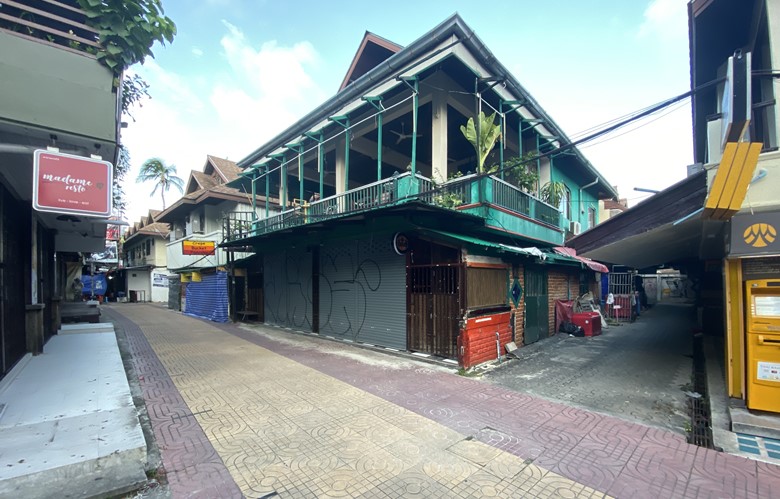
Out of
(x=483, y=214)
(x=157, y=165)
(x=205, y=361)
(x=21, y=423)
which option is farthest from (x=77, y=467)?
(x=157, y=165)

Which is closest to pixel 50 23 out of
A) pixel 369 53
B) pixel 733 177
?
pixel 733 177

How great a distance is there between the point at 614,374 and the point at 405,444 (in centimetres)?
536

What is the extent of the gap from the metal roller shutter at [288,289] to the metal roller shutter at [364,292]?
0.99 metres

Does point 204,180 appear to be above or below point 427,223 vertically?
above

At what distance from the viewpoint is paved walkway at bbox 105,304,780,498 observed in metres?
3.29

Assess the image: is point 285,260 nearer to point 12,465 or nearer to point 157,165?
point 12,465

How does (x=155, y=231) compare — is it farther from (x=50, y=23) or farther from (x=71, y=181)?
(x=71, y=181)

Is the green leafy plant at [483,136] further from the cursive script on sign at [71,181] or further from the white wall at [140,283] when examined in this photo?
the white wall at [140,283]

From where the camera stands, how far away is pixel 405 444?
13.3ft

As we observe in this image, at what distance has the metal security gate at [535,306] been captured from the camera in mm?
10102

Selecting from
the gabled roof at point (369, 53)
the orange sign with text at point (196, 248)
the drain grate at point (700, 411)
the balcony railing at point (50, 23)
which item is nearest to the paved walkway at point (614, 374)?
the drain grate at point (700, 411)

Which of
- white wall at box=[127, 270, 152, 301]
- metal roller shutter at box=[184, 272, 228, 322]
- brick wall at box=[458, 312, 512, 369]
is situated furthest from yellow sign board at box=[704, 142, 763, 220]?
white wall at box=[127, 270, 152, 301]

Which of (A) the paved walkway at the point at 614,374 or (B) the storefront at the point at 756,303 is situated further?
(A) the paved walkway at the point at 614,374

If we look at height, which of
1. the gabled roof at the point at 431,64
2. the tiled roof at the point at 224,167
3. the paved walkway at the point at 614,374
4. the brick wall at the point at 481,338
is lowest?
the paved walkway at the point at 614,374
